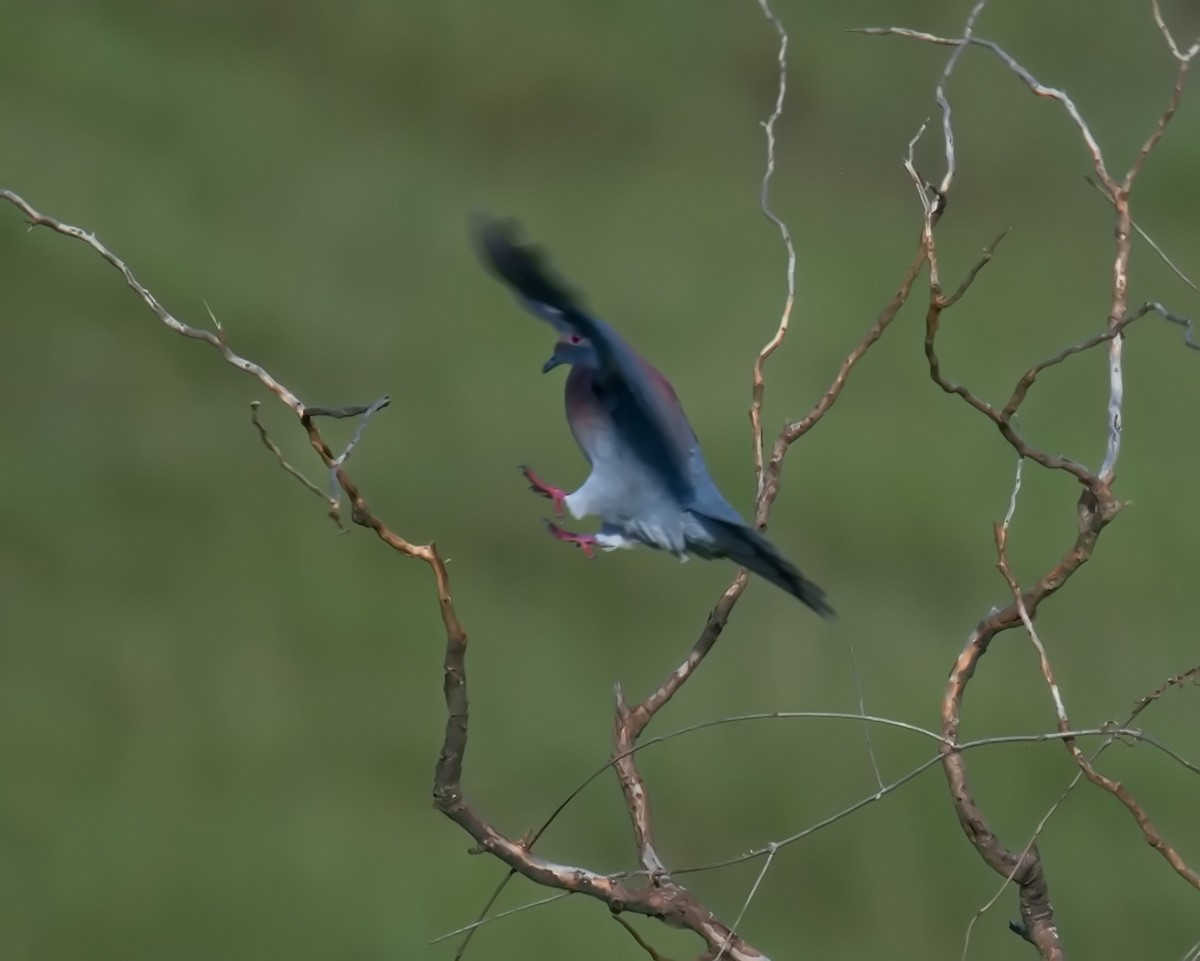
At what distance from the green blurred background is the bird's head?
1195 millimetres

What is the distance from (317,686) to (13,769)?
0.38m

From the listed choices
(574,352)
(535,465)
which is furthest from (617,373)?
(535,465)

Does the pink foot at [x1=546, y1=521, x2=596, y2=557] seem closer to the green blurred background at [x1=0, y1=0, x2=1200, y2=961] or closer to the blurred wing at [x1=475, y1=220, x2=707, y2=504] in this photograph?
the blurred wing at [x1=475, y1=220, x2=707, y2=504]

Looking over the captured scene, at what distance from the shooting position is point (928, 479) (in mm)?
2227

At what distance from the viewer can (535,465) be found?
2.04 meters

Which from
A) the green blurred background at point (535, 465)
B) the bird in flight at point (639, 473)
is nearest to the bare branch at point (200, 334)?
the bird in flight at point (639, 473)

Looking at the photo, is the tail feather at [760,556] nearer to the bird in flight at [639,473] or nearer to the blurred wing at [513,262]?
the bird in flight at [639,473]

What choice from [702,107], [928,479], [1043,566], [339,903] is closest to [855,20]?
[702,107]

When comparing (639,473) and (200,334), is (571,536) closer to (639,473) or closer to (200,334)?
(639,473)

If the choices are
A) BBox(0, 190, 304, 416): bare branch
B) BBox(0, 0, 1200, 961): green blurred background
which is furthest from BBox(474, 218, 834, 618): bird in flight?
BBox(0, 0, 1200, 961): green blurred background

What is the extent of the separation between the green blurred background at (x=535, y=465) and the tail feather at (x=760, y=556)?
115 centimetres

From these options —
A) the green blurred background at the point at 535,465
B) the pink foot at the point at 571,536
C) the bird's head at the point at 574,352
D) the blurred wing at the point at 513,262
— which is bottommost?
the pink foot at the point at 571,536

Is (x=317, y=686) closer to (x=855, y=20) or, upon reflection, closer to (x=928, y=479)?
(x=928, y=479)

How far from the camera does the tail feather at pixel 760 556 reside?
2.58 feet
